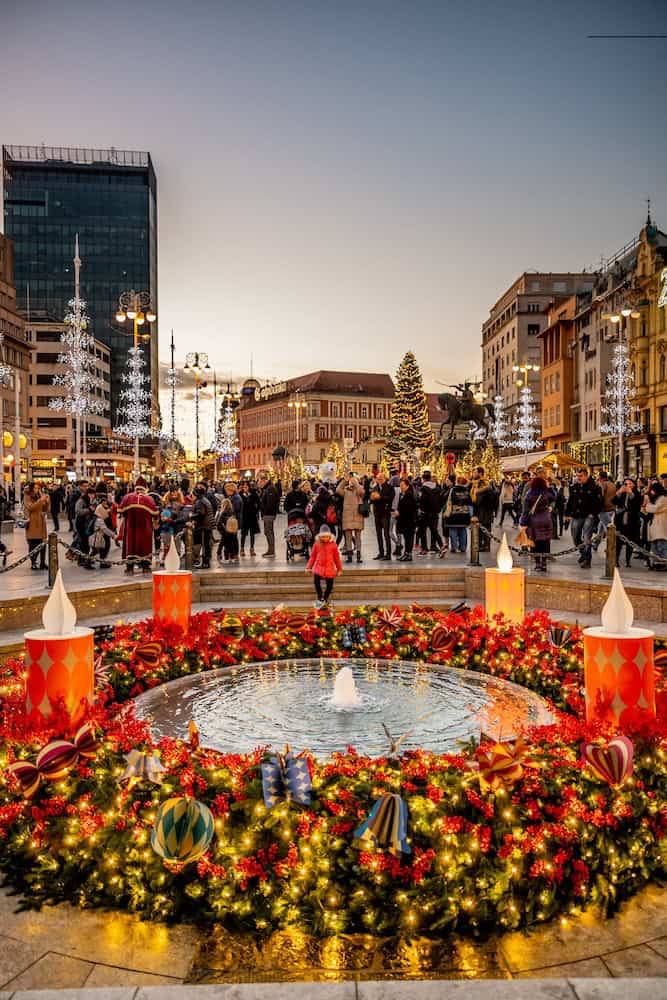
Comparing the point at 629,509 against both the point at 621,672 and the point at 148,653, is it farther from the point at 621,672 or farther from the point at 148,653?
the point at 621,672

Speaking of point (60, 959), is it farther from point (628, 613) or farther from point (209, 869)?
point (628, 613)

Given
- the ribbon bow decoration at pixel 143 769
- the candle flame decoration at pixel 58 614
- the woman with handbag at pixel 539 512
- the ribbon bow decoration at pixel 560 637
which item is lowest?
the ribbon bow decoration at pixel 143 769

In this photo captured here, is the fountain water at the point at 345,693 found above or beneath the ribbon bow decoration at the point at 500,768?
beneath

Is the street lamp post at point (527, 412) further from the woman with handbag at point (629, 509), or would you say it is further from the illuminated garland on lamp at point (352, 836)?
the illuminated garland on lamp at point (352, 836)

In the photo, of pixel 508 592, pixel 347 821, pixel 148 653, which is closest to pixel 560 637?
pixel 508 592

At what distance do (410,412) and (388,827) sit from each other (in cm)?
6394

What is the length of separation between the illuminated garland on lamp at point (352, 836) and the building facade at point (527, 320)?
91.6 meters

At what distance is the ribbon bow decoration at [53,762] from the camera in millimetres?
4617

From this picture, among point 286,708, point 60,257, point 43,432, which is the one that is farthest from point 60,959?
point 60,257

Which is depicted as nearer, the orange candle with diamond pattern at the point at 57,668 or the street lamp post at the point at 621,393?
the orange candle with diamond pattern at the point at 57,668

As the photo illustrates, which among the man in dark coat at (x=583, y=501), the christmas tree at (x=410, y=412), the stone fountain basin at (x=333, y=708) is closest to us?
the stone fountain basin at (x=333, y=708)

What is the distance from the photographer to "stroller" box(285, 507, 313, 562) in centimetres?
1764

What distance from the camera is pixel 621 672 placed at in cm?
537

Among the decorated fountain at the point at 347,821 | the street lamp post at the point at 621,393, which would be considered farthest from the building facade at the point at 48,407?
the decorated fountain at the point at 347,821
